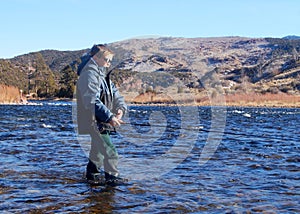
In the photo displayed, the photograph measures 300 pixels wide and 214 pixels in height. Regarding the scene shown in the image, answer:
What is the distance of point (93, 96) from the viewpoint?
6664 mm

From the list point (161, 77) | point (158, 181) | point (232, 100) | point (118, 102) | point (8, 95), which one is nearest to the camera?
point (118, 102)

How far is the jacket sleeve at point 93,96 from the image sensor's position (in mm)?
6672

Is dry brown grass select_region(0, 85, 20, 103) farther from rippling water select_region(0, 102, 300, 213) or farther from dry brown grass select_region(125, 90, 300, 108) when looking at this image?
rippling water select_region(0, 102, 300, 213)

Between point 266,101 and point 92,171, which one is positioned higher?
point 92,171

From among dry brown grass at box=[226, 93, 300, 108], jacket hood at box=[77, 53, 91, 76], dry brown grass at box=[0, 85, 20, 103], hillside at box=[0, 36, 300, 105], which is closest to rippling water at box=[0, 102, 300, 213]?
jacket hood at box=[77, 53, 91, 76]

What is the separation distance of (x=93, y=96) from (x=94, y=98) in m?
0.04

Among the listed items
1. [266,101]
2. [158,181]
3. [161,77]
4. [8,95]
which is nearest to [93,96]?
[158,181]

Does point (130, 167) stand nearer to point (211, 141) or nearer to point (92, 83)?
point (92, 83)

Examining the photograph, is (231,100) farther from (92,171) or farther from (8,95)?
(92,171)

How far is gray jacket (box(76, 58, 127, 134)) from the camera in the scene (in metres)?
6.68

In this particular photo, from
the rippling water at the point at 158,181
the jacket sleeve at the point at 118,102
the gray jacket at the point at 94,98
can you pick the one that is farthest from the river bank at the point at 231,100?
the gray jacket at the point at 94,98

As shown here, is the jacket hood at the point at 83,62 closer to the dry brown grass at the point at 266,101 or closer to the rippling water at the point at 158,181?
the rippling water at the point at 158,181

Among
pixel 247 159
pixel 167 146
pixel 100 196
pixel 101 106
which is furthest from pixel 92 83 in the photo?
pixel 167 146

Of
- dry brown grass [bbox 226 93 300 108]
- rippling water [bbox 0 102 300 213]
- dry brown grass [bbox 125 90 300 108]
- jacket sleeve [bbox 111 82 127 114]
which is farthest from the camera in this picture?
dry brown grass [bbox 125 90 300 108]
